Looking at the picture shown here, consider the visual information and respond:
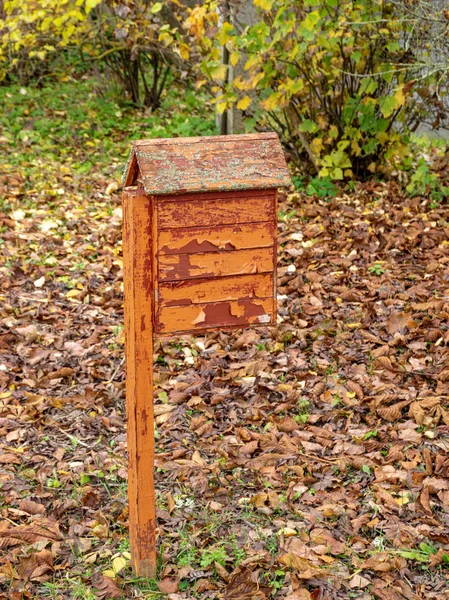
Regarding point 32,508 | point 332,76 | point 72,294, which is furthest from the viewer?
point 332,76

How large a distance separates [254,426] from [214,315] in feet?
4.75

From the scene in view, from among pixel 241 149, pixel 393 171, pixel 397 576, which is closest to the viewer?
pixel 241 149

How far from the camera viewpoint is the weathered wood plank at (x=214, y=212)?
245 cm

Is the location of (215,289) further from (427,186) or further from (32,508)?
(427,186)

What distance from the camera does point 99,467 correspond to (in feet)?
11.7

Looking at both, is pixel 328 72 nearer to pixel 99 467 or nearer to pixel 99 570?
pixel 99 467

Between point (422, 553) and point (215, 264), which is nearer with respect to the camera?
point (215, 264)

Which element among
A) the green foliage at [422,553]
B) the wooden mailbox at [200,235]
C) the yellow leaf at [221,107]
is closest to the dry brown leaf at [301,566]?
the green foliage at [422,553]

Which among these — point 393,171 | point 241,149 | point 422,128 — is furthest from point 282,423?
point 422,128

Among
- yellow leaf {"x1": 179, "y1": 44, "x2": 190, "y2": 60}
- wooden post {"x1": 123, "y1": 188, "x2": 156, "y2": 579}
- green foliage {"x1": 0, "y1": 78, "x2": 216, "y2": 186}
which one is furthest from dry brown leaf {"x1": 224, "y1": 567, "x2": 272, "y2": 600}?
yellow leaf {"x1": 179, "y1": 44, "x2": 190, "y2": 60}

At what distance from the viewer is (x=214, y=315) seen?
2549mm

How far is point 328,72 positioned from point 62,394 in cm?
372

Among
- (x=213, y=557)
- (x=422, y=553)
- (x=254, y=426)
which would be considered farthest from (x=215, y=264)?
(x=254, y=426)

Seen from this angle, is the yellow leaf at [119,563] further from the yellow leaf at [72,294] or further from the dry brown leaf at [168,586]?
the yellow leaf at [72,294]
